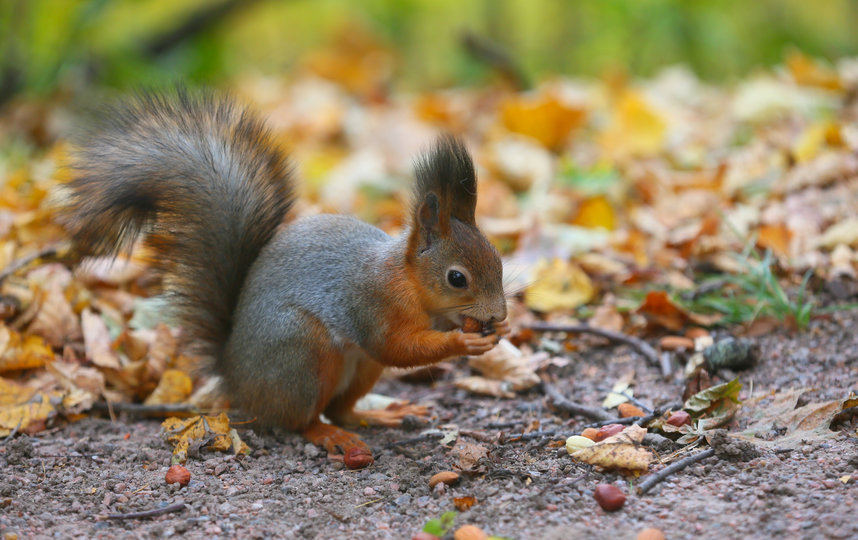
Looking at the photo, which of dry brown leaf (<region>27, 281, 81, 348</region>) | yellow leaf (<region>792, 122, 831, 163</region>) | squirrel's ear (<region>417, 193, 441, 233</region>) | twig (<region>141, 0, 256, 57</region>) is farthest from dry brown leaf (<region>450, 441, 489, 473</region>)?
twig (<region>141, 0, 256, 57</region>)

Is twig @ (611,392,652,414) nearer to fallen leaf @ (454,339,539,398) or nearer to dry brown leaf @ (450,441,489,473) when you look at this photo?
fallen leaf @ (454,339,539,398)

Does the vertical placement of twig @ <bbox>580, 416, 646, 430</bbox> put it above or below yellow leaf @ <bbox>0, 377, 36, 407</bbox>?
below

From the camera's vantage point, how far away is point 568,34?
8797 millimetres

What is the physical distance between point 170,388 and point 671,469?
163cm

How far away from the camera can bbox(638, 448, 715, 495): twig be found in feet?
5.90

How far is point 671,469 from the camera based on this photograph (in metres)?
1.85

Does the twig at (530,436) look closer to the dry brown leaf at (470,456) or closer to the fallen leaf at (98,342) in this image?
the dry brown leaf at (470,456)

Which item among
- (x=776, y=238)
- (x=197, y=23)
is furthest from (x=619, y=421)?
(x=197, y=23)

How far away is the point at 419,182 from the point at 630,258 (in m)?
1.48

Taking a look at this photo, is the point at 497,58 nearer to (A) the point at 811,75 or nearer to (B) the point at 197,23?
(A) the point at 811,75

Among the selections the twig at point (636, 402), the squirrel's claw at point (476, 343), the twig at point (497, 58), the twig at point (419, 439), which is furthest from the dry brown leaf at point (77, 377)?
the twig at point (497, 58)

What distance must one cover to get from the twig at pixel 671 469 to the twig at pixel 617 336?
0.65 m

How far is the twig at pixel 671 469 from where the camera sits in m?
1.80

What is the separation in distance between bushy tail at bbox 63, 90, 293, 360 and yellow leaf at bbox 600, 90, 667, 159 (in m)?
2.78
